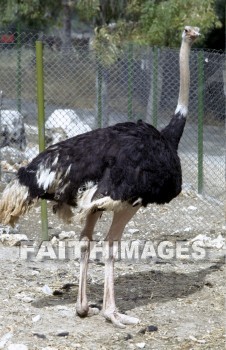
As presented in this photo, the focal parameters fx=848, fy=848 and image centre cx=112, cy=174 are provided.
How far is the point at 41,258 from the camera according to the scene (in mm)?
7020

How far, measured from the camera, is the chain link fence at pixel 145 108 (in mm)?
9062

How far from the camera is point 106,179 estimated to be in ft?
17.3

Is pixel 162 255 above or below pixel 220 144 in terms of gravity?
below

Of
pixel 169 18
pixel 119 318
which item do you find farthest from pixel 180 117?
pixel 169 18

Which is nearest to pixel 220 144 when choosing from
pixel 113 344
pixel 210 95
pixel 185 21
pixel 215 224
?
pixel 210 95

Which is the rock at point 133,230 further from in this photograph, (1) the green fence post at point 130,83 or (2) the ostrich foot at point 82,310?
(2) the ostrich foot at point 82,310

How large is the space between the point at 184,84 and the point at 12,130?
145 inches

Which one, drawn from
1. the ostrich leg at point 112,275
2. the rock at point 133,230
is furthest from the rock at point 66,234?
the ostrich leg at point 112,275

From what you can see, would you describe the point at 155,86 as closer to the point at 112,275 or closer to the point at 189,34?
the point at 189,34

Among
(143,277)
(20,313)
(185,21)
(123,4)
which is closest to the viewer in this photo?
(20,313)

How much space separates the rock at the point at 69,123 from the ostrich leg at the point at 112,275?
11.9 feet

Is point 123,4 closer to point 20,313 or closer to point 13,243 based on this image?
point 13,243

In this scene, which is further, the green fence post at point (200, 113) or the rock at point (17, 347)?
the green fence post at point (200, 113)

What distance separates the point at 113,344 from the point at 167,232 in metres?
3.10
